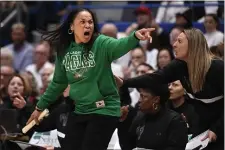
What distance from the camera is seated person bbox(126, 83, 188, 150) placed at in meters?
7.31

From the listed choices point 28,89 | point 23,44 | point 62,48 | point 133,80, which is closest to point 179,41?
point 133,80

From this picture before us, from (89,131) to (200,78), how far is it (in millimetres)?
1228

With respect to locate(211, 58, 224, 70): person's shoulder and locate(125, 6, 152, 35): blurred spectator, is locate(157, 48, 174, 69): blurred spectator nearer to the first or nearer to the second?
locate(125, 6, 152, 35): blurred spectator

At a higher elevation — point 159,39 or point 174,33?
point 174,33

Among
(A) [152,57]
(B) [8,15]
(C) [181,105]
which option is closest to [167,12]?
(A) [152,57]

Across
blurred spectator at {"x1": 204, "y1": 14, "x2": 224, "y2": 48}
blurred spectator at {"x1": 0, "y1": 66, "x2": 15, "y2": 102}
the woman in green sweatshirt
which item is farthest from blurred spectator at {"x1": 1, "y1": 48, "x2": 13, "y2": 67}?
the woman in green sweatshirt

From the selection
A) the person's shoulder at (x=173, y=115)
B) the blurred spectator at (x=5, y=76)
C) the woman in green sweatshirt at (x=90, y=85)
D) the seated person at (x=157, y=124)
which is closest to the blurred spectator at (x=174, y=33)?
the blurred spectator at (x=5, y=76)

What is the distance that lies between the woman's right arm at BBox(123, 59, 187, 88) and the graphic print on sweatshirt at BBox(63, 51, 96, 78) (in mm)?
757

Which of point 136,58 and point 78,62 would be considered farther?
point 136,58

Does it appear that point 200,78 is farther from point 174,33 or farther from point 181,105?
point 174,33

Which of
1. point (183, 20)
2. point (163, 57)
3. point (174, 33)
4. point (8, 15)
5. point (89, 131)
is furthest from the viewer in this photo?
point (8, 15)

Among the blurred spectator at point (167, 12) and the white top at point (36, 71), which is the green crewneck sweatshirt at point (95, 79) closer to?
the white top at point (36, 71)

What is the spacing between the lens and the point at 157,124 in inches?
294

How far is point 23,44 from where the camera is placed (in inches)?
507
